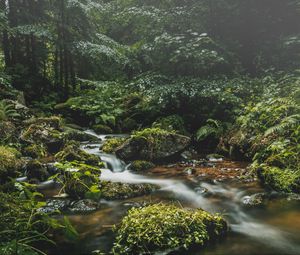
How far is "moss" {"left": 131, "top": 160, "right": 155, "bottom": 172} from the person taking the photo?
327 inches

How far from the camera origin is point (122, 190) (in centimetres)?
629

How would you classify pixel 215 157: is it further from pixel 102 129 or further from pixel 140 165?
pixel 102 129

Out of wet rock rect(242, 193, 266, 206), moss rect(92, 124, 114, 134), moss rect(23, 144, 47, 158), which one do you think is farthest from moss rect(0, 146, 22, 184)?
moss rect(92, 124, 114, 134)

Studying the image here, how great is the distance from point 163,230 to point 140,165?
13.6ft

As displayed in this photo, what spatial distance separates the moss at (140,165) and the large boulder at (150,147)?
0.39 metres

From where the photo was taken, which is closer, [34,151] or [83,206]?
[83,206]

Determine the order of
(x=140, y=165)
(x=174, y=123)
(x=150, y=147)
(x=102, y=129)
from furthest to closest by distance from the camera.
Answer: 1. (x=102, y=129)
2. (x=174, y=123)
3. (x=150, y=147)
4. (x=140, y=165)

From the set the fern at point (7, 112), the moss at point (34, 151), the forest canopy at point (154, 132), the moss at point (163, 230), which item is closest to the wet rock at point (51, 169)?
the forest canopy at point (154, 132)

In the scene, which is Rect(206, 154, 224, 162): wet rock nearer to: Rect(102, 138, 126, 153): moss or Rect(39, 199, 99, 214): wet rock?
Rect(102, 138, 126, 153): moss

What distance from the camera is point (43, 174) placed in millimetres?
7164

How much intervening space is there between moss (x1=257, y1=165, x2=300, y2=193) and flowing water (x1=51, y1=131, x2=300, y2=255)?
9.6 inches

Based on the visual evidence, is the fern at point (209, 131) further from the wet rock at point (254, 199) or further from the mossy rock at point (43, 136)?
the wet rock at point (254, 199)

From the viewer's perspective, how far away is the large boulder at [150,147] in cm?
888

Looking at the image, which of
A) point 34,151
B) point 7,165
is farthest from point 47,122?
point 7,165
